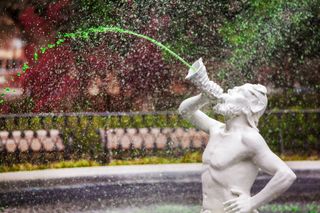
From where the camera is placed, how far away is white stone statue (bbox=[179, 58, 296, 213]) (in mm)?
3939

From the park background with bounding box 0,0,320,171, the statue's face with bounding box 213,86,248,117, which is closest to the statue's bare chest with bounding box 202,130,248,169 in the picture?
the statue's face with bounding box 213,86,248,117

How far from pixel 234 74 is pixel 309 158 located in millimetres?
2502

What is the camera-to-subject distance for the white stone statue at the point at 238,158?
3939 mm

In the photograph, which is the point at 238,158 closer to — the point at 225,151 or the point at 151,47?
the point at 225,151

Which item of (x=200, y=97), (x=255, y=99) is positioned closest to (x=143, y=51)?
(x=200, y=97)

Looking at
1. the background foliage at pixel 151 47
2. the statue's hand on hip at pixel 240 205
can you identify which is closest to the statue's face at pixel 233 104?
the statue's hand on hip at pixel 240 205

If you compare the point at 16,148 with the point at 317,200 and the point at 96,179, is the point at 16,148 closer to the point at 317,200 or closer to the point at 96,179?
the point at 96,179

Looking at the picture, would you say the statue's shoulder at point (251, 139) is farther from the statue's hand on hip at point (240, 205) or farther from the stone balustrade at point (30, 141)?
the stone balustrade at point (30, 141)

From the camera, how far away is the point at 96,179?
7969 millimetres

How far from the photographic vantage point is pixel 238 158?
402cm

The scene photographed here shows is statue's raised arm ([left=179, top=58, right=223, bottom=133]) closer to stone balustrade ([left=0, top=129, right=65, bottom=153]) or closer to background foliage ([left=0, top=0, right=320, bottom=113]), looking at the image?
stone balustrade ([left=0, top=129, right=65, bottom=153])

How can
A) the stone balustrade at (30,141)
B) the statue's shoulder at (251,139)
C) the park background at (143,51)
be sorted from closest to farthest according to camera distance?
the statue's shoulder at (251,139) < the stone balustrade at (30,141) < the park background at (143,51)

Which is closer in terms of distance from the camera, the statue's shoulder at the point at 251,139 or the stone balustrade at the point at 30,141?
the statue's shoulder at the point at 251,139

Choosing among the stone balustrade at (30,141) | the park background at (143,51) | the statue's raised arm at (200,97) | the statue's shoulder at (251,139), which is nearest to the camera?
the statue's raised arm at (200,97)
